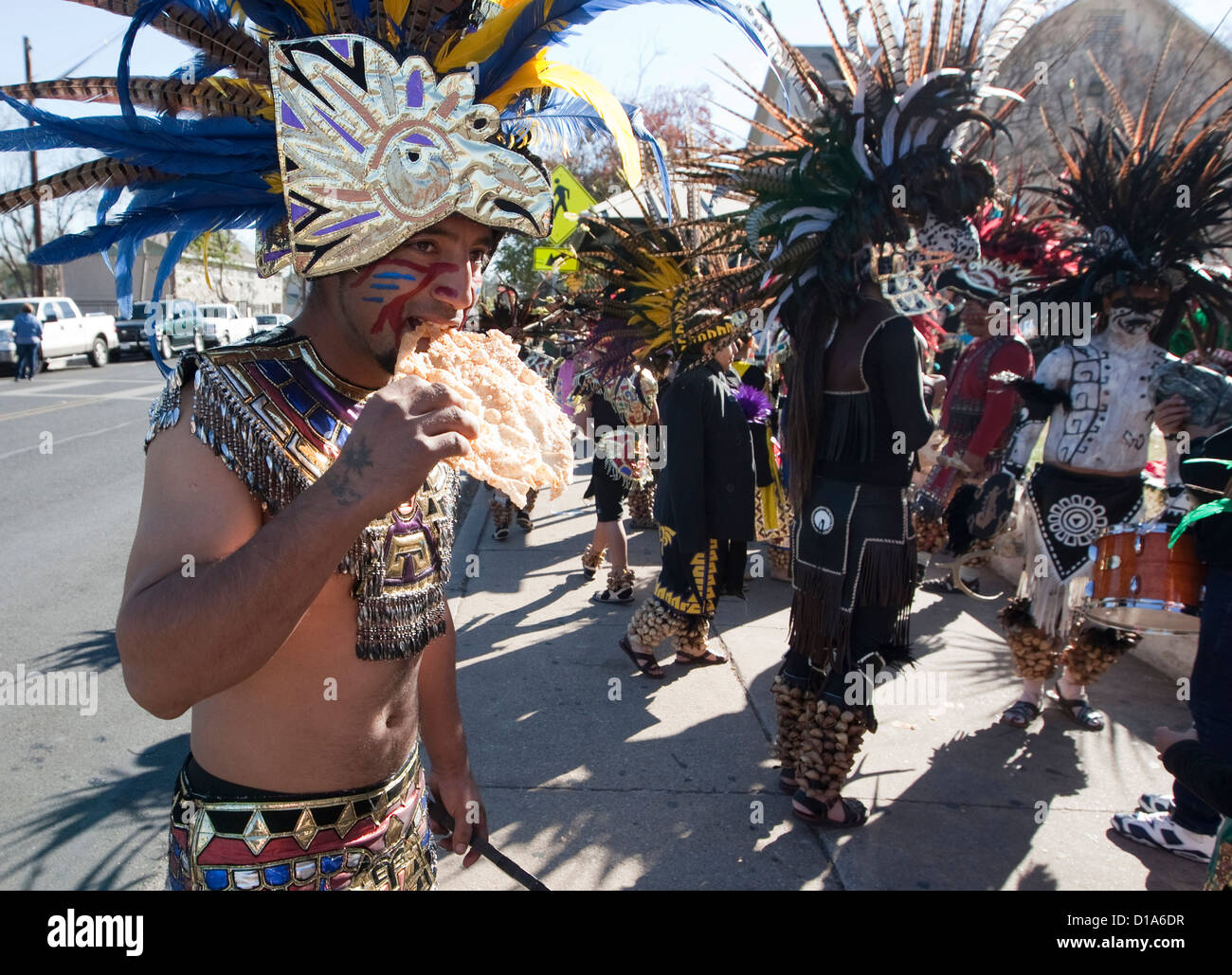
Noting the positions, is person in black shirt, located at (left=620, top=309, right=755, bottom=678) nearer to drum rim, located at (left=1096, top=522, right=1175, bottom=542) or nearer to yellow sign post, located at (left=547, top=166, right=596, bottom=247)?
yellow sign post, located at (left=547, top=166, right=596, bottom=247)

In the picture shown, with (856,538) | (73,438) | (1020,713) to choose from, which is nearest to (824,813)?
(856,538)

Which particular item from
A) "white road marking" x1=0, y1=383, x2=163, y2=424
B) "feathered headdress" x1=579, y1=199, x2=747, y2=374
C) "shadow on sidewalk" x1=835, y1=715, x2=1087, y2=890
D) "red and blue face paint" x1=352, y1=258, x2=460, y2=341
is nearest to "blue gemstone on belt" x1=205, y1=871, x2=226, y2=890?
"red and blue face paint" x1=352, y1=258, x2=460, y2=341

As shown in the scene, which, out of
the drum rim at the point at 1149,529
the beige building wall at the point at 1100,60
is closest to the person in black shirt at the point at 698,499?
the drum rim at the point at 1149,529

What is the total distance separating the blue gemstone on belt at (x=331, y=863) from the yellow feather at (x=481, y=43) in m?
1.55

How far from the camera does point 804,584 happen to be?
3.68 meters

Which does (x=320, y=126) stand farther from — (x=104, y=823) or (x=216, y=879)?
(x=104, y=823)

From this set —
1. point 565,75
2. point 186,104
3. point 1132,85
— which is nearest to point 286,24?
point 186,104

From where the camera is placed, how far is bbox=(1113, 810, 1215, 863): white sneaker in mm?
3410

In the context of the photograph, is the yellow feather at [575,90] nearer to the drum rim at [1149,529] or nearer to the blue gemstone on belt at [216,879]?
the blue gemstone on belt at [216,879]

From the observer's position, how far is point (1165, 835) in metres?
3.47

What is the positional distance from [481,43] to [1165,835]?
150 inches

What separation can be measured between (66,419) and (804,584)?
49.6 ft

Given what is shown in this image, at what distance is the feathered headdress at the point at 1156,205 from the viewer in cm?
408

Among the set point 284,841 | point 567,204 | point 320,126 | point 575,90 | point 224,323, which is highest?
point 567,204
